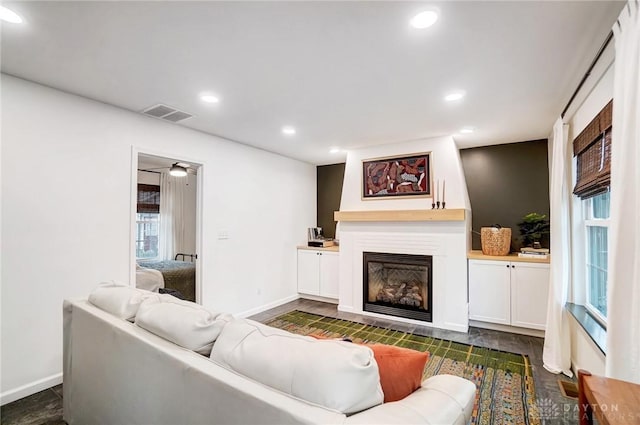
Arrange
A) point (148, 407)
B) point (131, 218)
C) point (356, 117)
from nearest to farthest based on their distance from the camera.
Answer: point (148, 407) → point (131, 218) → point (356, 117)

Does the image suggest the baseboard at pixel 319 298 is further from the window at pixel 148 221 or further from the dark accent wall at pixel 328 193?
the window at pixel 148 221

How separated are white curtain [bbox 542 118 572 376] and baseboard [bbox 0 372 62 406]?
4311 millimetres

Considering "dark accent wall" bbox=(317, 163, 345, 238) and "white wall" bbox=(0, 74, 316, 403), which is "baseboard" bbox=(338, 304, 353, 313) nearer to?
"dark accent wall" bbox=(317, 163, 345, 238)

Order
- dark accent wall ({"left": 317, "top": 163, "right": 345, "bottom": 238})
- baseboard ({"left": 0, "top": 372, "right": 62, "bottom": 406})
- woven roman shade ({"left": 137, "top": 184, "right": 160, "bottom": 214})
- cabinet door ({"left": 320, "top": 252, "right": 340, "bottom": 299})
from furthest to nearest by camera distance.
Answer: woven roman shade ({"left": 137, "top": 184, "right": 160, "bottom": 214}), dark accent wall ({"left": 317, "top": 163, "right": 345, "bottom": 238}), cabinet door ({"left": 320, "top": 252, "right": 340, "bottom": 299}), baseboard ({"left": 0, "top": 372, "right": 62, "bottom": 406})

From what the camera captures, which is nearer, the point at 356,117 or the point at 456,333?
the point at 356,117

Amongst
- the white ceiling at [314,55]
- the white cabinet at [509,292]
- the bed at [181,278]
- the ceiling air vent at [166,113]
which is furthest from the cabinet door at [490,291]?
the bed at [181,278]

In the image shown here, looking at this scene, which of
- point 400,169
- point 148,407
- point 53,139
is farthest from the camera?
point 400,169

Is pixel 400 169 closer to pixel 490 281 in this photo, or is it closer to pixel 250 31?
pixel 490 281

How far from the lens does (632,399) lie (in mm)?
1074

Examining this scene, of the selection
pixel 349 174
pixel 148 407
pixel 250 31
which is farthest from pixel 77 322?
pixel 349 174

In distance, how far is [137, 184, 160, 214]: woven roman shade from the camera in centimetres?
627

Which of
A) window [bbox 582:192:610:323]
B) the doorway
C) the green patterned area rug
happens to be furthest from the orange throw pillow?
the doorway

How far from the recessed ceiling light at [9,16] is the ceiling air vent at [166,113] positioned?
1180 mm

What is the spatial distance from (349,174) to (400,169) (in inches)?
32.0
